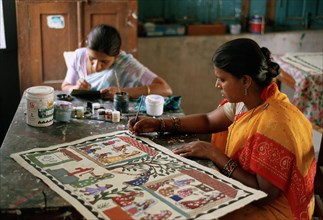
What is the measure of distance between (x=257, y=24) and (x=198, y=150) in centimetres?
280

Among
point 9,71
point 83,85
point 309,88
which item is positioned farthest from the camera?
point 9,71

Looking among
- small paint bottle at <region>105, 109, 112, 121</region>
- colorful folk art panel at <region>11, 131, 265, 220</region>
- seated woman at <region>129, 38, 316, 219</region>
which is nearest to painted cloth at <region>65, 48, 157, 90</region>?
small paint bottle at <region>105, 109, 112, 121</region>

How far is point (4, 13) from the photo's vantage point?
139 inches

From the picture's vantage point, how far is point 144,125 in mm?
2139

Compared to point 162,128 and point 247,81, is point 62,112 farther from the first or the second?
point 247,81

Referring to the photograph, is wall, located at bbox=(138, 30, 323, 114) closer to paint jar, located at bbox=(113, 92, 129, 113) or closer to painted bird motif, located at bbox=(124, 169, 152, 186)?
paint jar, located at bbox=(113, 92, 129, 113)

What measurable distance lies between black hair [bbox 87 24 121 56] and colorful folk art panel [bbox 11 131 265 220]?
814mm

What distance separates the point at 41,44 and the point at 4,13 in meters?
0.38

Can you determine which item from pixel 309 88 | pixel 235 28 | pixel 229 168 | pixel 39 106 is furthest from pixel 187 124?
pixel 235 28

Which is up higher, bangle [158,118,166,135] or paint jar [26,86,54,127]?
paint jar [26,86,54,127]

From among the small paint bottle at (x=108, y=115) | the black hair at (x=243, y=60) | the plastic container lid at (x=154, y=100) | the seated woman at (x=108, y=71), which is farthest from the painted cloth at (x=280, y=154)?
the seated woman at (x=108, y=71)

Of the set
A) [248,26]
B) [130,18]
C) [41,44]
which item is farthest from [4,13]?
[248,26]

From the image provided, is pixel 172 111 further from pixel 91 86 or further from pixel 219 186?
pixel 219 186

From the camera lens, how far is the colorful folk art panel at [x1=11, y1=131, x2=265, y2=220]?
148cm
